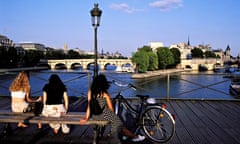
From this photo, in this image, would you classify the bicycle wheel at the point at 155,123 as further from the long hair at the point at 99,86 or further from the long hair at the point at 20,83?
the long hair at the point at 20,83

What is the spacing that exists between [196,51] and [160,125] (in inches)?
5555

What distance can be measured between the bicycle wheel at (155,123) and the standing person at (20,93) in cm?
241

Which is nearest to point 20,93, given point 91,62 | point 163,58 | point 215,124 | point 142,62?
point 215,124

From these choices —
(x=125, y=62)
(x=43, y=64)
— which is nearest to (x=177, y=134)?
(x=125, y=62)

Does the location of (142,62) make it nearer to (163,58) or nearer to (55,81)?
(163,58)

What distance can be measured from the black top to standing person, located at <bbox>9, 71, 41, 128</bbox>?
2.11ft

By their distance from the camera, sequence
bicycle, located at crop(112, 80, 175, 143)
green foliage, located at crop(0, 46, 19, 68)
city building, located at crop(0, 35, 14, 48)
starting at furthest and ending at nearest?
city building, located at crop(0, 35, 14, 48) → green foliage, located at crop(0, 46, 19, 68) → bicycle, located at crop(112, 80, 175, 143)

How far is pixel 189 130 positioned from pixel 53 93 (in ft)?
9.86

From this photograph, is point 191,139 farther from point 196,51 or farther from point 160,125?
point 196,51

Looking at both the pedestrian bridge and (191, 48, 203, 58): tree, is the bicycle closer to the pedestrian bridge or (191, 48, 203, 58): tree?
the pedestrian bridge

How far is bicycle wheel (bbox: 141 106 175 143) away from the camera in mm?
4582

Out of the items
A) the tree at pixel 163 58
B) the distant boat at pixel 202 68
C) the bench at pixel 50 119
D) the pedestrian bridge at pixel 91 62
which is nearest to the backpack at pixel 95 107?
the bench at pixel 50 119

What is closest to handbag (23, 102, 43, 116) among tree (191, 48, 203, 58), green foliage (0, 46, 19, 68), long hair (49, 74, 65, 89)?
long hair (49, 74, 65, 89)

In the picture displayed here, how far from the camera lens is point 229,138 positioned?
4.86 meters
